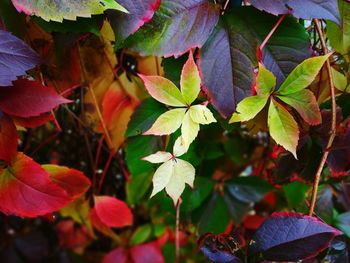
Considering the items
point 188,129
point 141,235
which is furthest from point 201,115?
point 141,235

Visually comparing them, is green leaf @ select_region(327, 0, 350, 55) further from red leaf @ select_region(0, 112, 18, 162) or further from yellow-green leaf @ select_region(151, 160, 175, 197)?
red leaf @ select_region(0, 112, 18, 162)

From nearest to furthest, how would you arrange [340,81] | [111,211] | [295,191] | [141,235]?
[340,81], [111,211], [295,191], [141,235]

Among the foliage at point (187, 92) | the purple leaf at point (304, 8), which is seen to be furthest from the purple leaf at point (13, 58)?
the purple leaf at point (304, 8)

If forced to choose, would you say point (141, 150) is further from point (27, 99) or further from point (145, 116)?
point (27, 99)

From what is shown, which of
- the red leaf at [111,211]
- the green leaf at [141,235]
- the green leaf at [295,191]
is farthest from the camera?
the green leaf at [141,235]

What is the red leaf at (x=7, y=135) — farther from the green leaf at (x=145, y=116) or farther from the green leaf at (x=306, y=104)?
the green leaf at (x=306, y=104)

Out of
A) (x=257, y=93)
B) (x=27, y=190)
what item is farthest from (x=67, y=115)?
(x=257, y=93)
